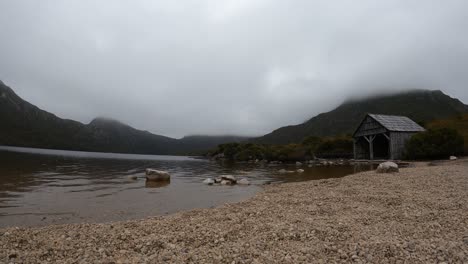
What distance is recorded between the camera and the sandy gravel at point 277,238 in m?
6.06

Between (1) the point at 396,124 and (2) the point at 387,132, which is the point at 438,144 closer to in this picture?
(2) the point at 387,132

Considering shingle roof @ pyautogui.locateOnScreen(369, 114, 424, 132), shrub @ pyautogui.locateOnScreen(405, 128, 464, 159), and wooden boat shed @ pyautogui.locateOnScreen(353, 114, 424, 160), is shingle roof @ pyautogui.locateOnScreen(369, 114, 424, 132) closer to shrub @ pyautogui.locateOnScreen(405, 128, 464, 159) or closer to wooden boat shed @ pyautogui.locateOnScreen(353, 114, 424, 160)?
wooden boat shed @ pyautogui.locateOnScreen(353, 114, 424, 160)

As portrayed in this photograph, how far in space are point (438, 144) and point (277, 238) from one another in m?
46.1

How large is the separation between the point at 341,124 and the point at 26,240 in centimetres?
19114

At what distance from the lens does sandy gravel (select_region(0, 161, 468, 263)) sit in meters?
6.06

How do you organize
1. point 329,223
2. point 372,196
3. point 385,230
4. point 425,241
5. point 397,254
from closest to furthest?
1. point 397,254
2. point 425,241
3. point 385,230
4. point 329,223
5. point 372,196

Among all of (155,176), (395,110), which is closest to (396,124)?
(155,176)

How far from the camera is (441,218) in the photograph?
8.68 m

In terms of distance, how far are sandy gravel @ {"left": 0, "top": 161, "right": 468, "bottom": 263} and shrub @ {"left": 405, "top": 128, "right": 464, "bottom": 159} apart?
37181mm

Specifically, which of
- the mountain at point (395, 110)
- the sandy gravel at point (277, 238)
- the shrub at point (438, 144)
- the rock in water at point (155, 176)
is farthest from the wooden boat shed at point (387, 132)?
the mountain at point (395, 110)

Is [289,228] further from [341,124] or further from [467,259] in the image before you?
[341,124]

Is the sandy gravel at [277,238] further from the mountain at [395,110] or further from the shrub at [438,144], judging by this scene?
the mountain at [395,110]

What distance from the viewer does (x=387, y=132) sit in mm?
48250

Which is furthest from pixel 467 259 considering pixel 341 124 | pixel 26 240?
pixel 341 124
